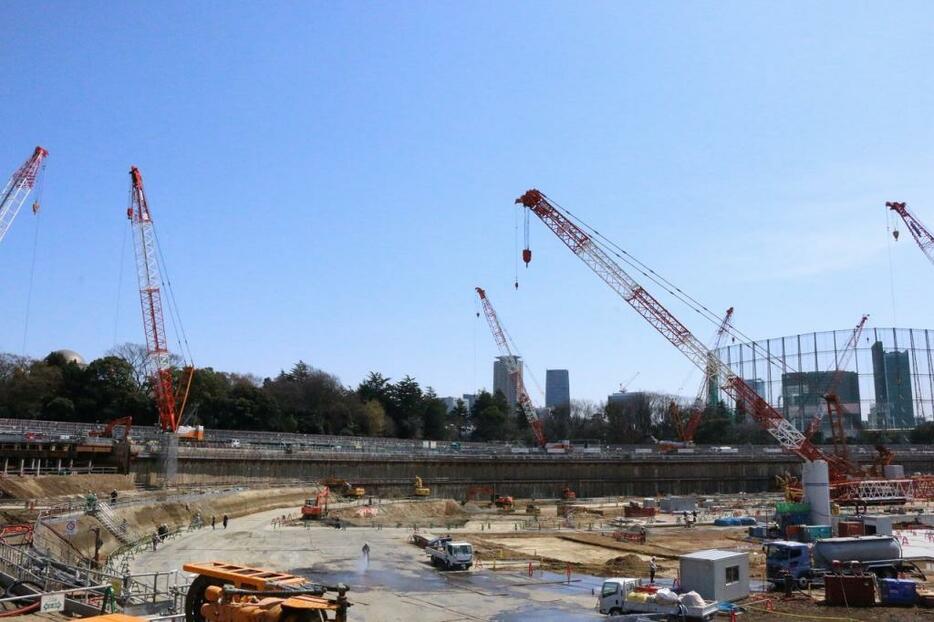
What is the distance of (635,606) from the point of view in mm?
25047

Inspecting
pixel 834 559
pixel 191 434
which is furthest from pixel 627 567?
pixel 191 434

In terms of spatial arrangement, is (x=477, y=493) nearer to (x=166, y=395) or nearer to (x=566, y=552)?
(x=166, y=395)

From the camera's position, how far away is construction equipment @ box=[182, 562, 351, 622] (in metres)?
14.2

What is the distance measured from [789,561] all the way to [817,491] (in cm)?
2911

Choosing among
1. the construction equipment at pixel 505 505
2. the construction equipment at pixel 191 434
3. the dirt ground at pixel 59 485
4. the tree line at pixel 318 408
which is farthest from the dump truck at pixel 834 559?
→ the tree line at pixel 318 408

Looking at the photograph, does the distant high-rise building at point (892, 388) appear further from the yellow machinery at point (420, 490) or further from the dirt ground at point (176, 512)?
the dirt ground at point (176, 512)

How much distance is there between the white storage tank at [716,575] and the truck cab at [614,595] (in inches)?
96.5

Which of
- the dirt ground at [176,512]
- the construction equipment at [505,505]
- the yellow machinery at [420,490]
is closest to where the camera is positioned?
the dirt ground at [176,512]

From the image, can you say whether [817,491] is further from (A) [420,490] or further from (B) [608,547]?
(A) [420,490]

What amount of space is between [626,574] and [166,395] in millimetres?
58012

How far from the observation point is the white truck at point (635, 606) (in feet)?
76.9

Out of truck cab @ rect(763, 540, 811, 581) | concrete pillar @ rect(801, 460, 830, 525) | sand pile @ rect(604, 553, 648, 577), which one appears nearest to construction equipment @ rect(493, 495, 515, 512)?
concrete pillar @ rect(801, 460, 830, 525)

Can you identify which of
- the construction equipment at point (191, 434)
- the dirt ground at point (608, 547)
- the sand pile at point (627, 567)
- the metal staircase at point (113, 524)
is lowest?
the dirt ground at point (608, 547)

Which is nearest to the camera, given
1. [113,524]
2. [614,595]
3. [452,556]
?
[614,595]
